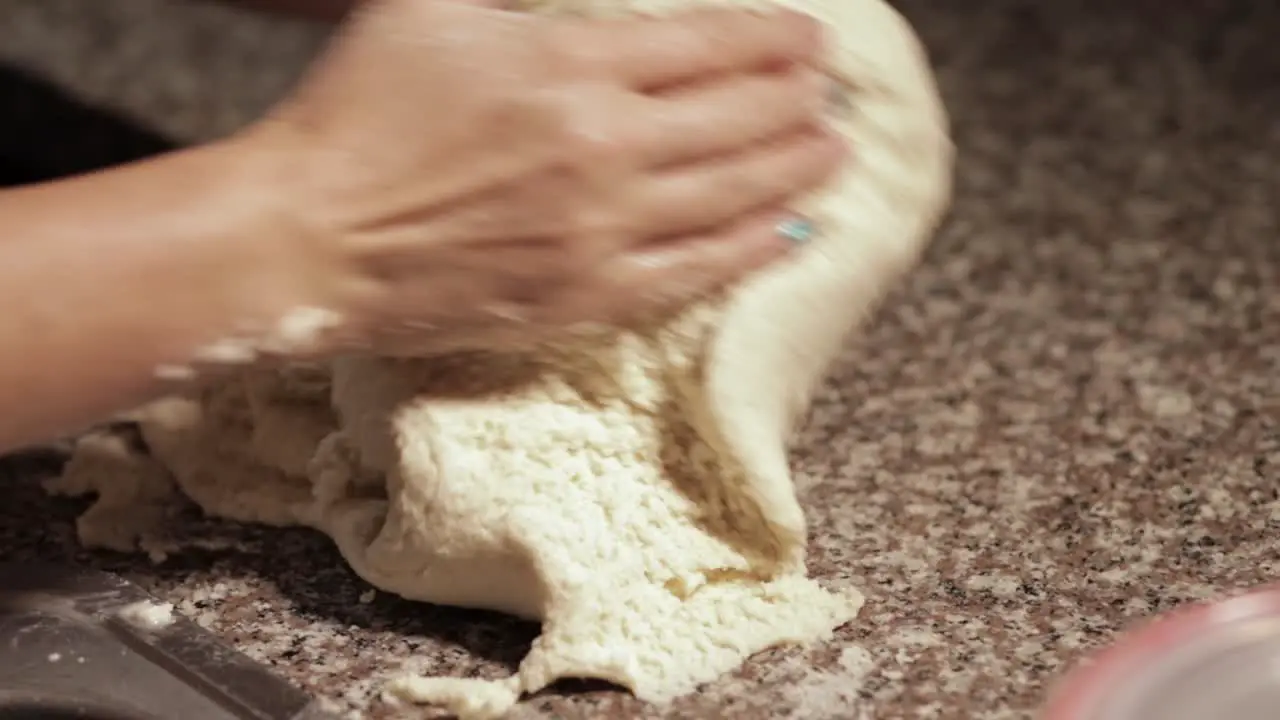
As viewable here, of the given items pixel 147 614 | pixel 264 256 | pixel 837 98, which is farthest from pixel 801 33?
pixel 147 614

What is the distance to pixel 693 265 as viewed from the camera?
62cm

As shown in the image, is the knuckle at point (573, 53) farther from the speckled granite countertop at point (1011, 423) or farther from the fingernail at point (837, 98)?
the speckled granite countertop at point (1011, 423)

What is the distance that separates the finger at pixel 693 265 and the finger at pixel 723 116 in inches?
1.5

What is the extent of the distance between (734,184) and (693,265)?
0.14 feet

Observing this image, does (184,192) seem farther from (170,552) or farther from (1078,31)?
(1078,31)

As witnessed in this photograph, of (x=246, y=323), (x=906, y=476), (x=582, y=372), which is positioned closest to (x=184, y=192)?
(x=246, y=323)

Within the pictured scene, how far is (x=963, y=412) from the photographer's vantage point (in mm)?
835

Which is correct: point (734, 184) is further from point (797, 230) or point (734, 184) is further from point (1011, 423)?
point (1011, 423)

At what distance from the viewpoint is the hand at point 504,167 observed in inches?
22.8

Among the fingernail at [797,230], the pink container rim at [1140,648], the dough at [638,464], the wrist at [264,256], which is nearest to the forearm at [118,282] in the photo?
the wrist at [264,256]

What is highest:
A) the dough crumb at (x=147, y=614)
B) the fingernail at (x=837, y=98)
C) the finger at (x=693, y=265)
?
the fingernail at (x=837, y=98)

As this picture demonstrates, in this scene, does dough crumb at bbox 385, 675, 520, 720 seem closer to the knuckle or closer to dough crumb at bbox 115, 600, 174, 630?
dough crumb at bbox 115, 600, 174, 630

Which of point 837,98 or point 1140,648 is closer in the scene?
point 1140,648

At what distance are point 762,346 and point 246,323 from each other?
23 cm
